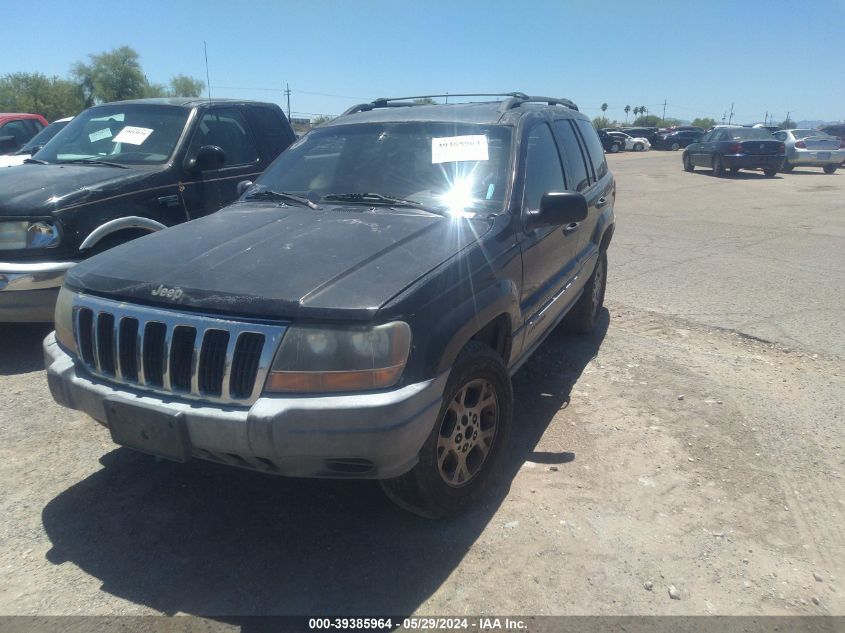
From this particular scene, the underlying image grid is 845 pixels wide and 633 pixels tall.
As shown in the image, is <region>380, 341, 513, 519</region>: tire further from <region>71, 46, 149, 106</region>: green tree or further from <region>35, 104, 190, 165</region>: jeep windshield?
<region>71, 46, 149, 106</region>: green tree

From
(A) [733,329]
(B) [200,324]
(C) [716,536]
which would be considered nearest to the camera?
(B) [200,324]

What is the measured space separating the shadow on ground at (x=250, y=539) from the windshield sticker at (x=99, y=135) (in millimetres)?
3589

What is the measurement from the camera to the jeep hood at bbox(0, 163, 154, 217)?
4.66m

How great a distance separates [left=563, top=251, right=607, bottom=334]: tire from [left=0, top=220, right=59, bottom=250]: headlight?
4.07 metres

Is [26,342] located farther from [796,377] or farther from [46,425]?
[796,377]

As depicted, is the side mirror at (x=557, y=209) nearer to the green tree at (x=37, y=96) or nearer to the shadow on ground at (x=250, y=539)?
the shadow on ground at (x=250, y=539)

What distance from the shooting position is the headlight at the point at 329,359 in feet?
8.02

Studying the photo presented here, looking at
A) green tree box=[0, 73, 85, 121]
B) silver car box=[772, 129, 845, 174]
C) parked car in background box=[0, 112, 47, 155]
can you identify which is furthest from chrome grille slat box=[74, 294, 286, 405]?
green tree box=[0, 73, 85, 121]

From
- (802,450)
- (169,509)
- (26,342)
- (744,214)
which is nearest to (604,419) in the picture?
(802,450)

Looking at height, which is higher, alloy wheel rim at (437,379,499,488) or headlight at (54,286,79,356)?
headlight at (54,286,79,356)

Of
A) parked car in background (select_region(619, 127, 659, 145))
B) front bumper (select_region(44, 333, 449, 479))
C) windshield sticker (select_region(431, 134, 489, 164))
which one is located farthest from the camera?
parked car in background (select_region(619, 127, 659, 145))

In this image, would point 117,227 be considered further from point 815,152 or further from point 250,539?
point 815,152

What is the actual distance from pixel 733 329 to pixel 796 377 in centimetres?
107

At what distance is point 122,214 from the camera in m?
5.08
